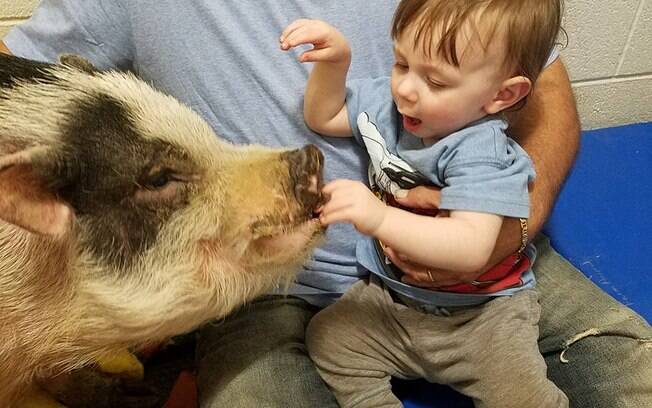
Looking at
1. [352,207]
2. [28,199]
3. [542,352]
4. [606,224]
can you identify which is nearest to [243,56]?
[352,207]

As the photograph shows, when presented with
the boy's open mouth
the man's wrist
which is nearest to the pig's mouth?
the boy's open mouth

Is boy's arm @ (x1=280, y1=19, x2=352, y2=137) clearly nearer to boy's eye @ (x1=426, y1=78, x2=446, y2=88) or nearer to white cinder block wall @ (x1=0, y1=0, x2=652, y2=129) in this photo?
boy's eye @ (x1=426, y1=78, x2=446, y2=88)

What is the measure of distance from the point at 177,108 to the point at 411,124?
1.01 ft

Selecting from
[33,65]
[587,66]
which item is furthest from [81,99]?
[587,66]

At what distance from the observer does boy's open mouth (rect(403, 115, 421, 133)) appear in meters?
1.05

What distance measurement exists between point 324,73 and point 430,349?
0.40m

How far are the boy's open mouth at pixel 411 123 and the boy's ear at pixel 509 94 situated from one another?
0.09 m

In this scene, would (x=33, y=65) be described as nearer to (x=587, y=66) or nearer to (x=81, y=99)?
(x=81, y=99)

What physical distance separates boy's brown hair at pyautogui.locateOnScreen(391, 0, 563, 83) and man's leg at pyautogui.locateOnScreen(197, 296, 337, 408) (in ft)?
1.50

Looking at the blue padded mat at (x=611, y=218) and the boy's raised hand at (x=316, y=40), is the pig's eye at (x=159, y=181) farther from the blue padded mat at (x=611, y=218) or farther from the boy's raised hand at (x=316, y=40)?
the blue padded mat at (x=611, y=218)

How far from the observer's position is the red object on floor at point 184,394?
1.29 meters

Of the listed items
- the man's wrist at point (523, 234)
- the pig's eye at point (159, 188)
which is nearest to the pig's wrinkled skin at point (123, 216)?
the pig's eye at point (159, 188)

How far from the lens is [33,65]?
2.99 ft

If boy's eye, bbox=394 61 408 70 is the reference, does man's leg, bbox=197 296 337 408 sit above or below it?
below
